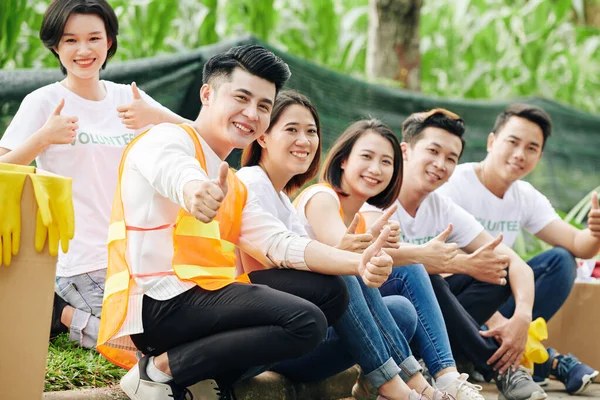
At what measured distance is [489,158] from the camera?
172 inches

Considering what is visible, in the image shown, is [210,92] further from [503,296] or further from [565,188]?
[565,188]

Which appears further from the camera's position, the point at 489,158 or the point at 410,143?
the point at 489,158

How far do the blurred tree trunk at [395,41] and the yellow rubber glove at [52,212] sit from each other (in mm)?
4562

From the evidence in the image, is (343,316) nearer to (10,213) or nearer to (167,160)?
(167,160)

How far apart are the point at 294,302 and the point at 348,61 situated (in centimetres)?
522

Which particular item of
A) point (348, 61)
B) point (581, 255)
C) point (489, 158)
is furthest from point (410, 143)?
point (348, 61)

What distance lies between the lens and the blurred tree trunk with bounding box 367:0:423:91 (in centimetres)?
656

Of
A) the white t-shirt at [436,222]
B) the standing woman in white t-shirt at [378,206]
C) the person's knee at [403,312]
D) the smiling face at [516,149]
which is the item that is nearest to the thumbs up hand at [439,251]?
the standing woman in white t-shirt at [378,206]

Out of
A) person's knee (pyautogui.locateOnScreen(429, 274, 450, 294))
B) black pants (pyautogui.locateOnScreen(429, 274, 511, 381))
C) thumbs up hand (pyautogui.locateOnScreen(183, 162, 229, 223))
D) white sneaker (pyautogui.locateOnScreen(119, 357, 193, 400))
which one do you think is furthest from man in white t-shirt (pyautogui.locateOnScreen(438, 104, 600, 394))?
thumbs up hand (pyautogui.locateOnScreen(183, 162, 229, 223))

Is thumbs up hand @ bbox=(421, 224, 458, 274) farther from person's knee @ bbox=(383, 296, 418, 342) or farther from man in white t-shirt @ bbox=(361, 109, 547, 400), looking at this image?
man in white t-shirt @ bbox=(361, 109, 547, 400)

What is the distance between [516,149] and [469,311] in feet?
2.82

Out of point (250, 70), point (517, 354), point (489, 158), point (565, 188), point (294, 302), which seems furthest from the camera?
point (565, 188)

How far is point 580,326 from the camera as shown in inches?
174

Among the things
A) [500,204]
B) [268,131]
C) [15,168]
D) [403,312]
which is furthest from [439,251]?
[500,204]
